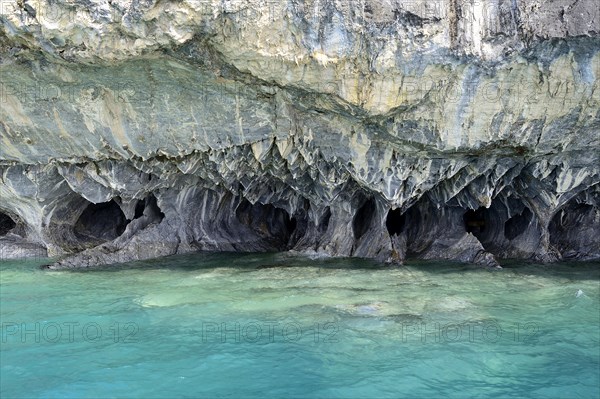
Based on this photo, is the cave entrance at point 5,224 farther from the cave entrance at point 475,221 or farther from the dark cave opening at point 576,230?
the dark cave opening at point 576,230

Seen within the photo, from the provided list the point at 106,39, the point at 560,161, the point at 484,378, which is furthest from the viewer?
the point at 560,161

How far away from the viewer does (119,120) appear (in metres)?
11.1

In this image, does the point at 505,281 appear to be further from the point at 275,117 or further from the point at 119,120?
the point at 119,120

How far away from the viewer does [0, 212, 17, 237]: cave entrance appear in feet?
50.8

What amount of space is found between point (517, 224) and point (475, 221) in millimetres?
1254

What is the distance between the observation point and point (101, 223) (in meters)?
16.0

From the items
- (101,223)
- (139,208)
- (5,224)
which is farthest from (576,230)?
(5,224)

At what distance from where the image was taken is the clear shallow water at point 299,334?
6324 millimetres

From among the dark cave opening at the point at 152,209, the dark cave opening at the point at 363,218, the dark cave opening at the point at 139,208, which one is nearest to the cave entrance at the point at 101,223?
the dark cave opening at the point at 139,208

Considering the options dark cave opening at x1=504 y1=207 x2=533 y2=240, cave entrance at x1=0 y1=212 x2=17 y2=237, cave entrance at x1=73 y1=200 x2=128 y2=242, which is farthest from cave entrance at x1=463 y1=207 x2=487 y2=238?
cave entrance at x1=0 y1=212 x2=17 y2=237

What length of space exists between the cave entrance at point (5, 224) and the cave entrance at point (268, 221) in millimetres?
5942

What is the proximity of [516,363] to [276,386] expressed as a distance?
286 cm

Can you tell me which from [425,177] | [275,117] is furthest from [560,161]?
[275,117]

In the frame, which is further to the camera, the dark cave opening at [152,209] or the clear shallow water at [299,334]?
the dark cave opening at [152,209]
